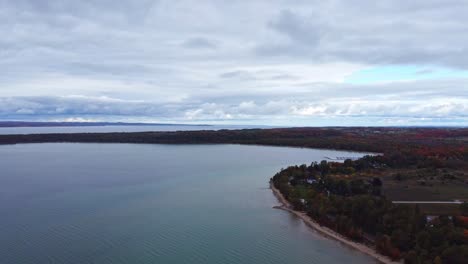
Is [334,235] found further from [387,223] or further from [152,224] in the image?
[152,224]

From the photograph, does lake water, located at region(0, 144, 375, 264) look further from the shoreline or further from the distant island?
the distant island

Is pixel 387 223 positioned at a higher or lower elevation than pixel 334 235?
higher

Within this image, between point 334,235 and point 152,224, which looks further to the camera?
point 152,224

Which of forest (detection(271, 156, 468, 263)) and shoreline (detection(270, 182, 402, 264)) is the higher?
forest (detection(271, 156, 468, 263))

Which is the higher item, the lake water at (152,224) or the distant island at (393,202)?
the distant island at (393,202)

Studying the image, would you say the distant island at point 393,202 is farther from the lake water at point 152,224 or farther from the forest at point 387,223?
the lake water at point 152,224

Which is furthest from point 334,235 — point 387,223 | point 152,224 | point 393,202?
point 152,224

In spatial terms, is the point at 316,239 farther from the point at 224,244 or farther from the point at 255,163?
the point at 255,163

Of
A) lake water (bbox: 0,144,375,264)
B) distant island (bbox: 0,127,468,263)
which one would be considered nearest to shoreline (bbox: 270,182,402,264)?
distant island (bbox: 0,127,468,263)

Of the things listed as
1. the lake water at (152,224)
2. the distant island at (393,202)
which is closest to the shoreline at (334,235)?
the distant island at (393,202)

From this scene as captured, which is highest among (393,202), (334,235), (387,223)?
(387,223)
